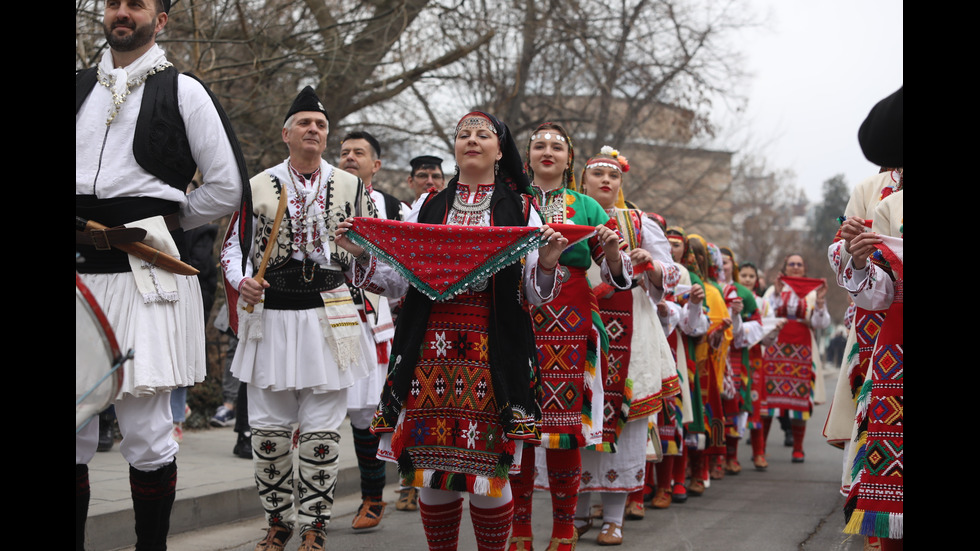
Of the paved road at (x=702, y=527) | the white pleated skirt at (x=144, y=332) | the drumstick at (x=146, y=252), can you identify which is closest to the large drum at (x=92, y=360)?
the white pleated skirt at (x=144, y=332)

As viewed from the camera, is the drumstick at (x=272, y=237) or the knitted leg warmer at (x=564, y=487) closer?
the drumstick at (x=272, y=237)

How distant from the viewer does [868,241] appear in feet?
13.6

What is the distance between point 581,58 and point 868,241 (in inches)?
510

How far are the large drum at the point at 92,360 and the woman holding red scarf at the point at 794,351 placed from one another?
9.09 m

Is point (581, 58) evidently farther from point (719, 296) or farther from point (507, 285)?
point (507, 285)

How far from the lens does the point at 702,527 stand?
663cm

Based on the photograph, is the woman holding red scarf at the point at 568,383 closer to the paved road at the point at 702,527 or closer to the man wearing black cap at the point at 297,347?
the paved road at the point at 702,527

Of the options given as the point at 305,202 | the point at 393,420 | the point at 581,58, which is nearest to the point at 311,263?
the point at 305,202

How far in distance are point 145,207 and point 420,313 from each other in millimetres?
1223

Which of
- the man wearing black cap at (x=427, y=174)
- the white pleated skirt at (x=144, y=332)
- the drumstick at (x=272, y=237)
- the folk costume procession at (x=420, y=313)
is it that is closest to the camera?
the white pleated skirt at (x=144, y=332)

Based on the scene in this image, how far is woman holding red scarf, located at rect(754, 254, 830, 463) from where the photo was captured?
436 inches

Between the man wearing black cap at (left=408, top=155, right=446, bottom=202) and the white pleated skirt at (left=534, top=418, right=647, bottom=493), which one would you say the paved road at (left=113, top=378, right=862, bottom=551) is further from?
the man wearing black cap at (left=408, top=155, right=446, bottom=202)

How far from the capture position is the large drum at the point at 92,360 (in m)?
2.90

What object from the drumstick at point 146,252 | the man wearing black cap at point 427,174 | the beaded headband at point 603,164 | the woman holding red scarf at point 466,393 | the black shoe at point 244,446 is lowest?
the black shoe at point 244,446
